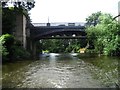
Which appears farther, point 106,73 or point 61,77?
point 106,73

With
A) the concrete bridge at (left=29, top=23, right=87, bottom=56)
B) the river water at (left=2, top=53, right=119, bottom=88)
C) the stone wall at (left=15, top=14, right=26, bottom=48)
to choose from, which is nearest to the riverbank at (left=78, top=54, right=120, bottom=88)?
the river water at (left=2, top=53, right=119, bottom=88)

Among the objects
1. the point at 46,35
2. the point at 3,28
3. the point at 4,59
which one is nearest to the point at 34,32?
the point at 46,35

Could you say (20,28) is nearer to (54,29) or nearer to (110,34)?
(54,29)

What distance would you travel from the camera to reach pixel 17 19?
50.4 metres

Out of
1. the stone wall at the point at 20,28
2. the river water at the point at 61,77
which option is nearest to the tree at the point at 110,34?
the stone wall at the point at 20,28

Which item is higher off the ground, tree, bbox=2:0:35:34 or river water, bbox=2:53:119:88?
tree, bbox=2:0:35:34

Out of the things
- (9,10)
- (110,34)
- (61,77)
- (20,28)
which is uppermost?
(9,10)

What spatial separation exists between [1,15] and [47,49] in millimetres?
74175

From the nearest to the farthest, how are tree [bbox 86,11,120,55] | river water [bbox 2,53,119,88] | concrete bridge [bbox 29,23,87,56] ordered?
river water [bbox 2,53,119,88] < tree [bbox 86,11,120,55] < concrete bridge [bbox 29,23,87,56]

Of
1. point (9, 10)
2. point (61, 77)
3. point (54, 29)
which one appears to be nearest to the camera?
point (61, 77)

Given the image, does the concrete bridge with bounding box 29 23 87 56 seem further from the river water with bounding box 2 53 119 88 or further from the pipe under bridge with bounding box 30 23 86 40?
the river water with bounding box 2 53 119 88

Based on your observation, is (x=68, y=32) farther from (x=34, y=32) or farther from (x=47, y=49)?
(x=47, y=49)

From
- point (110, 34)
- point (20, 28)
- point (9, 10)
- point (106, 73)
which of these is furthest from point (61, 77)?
point (20, 28)

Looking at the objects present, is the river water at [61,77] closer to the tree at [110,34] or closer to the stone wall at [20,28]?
the tree at [110,34]
